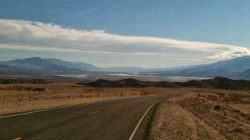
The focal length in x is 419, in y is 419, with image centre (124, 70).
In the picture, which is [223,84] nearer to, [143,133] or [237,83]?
[237,83]

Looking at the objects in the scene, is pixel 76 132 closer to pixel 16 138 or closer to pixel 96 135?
pixel 96 135

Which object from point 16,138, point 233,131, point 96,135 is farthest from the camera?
point 233,131

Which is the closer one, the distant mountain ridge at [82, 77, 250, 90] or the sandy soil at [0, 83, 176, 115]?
the sandy soil at [0, 83, 176, 115]

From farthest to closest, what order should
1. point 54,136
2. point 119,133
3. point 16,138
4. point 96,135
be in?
point 119,133 < point 96,135 < point 54,136 < point 16,138

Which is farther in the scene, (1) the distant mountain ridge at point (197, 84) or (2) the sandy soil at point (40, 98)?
(1) the distant mountain ridge at point (197, 84)

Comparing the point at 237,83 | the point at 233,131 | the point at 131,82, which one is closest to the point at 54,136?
the point at 233,131

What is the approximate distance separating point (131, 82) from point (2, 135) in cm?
14808

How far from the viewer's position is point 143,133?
59.3ft

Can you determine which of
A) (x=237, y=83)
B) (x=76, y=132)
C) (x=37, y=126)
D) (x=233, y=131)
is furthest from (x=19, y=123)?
(x=237, y=83)

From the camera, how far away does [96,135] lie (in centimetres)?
1620

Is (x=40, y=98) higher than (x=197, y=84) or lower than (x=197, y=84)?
lower

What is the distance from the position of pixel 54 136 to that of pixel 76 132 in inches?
66.7

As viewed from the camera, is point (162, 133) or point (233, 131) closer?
point (162, 133)

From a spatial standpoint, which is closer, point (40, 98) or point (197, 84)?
point (40, 98)
